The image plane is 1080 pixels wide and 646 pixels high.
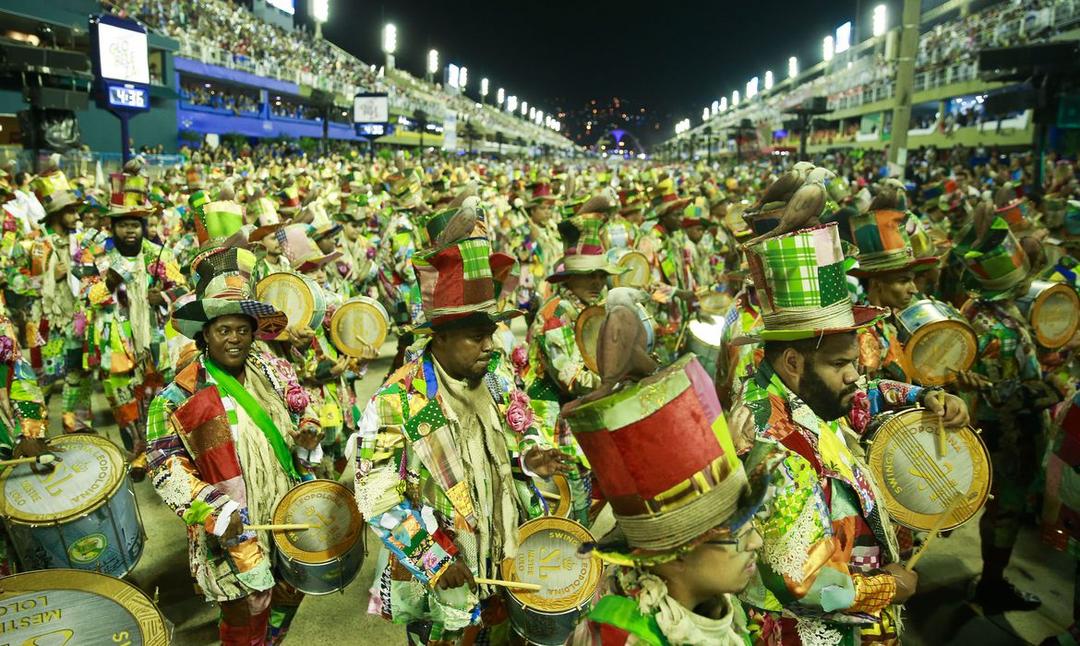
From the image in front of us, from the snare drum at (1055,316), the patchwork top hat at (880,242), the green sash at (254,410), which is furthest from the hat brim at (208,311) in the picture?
the snare drum at (1055,316)

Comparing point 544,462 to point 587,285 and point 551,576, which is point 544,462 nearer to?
point 551,576

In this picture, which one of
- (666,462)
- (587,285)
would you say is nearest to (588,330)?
(587,285)

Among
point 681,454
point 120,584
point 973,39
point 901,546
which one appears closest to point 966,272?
point 901,546

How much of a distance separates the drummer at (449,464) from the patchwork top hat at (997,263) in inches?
138

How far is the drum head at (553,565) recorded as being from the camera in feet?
10.6

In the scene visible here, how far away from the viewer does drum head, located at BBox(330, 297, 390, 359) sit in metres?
5.96

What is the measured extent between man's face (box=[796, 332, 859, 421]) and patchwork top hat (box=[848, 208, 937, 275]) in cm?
202

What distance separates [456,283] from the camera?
3.33 m

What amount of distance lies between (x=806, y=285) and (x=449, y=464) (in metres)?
1.61

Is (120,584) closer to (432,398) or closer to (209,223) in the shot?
(432,398)

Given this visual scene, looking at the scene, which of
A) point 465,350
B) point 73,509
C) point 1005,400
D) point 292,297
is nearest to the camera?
point 465,350

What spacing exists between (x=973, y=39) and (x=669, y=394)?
42.3 metres

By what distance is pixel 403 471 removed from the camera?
3.20 metres

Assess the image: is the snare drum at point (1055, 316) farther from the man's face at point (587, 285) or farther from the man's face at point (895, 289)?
A: the man's face at point (587, 285)
